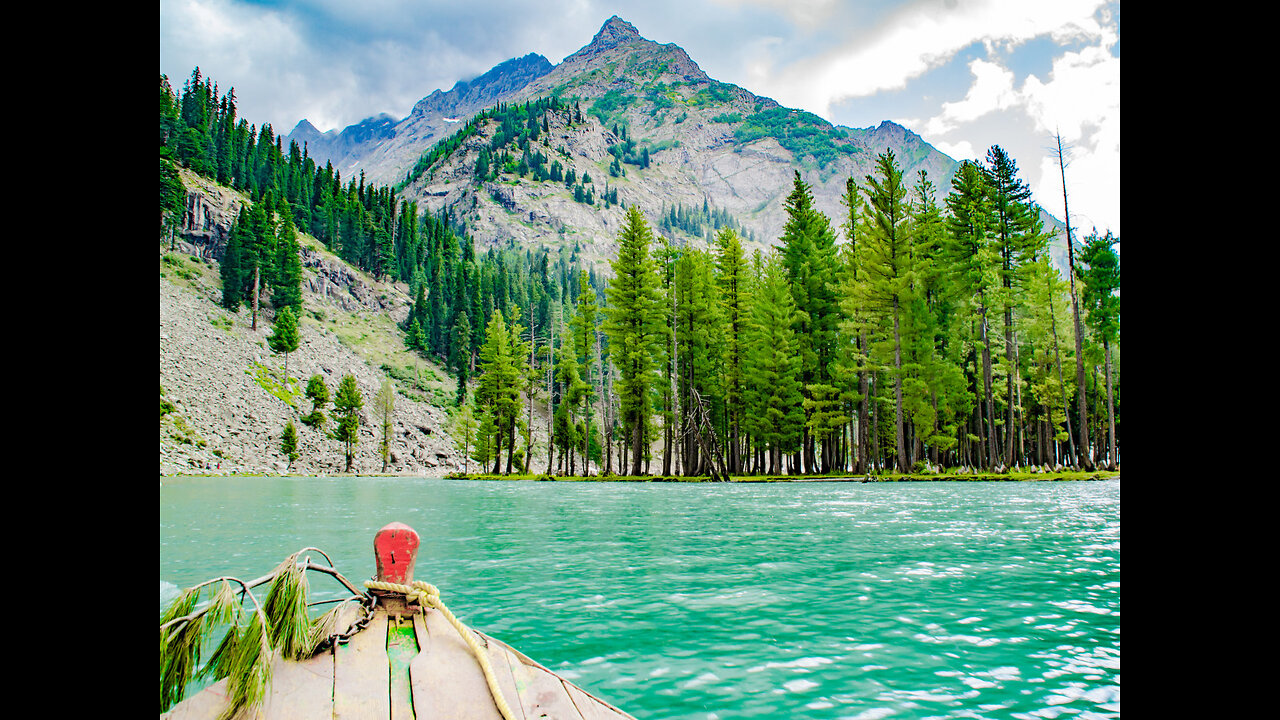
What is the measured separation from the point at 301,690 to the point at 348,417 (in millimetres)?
62104

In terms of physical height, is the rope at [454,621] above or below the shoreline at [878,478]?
above

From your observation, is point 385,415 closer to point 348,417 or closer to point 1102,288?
point 348,417

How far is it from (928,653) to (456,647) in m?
4.05

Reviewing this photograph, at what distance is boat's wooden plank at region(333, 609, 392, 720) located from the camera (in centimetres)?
262

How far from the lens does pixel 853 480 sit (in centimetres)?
2959

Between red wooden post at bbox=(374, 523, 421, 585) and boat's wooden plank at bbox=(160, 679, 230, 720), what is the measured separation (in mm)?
755

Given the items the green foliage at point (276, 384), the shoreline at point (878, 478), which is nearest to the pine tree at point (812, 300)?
the shoreline at point (878, 478)

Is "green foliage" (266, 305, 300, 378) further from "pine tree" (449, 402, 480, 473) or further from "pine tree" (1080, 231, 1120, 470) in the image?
"pine tree" (1080, 231, 1120, 470)

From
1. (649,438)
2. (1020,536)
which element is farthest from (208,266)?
(1020,536)

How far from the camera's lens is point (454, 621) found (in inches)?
120

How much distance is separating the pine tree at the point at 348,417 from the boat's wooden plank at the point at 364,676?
2401 inches

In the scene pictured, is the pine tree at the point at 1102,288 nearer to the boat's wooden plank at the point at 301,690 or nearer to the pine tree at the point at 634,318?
the pine tree at the point at 634,318

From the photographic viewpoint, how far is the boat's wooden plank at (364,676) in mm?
2621
